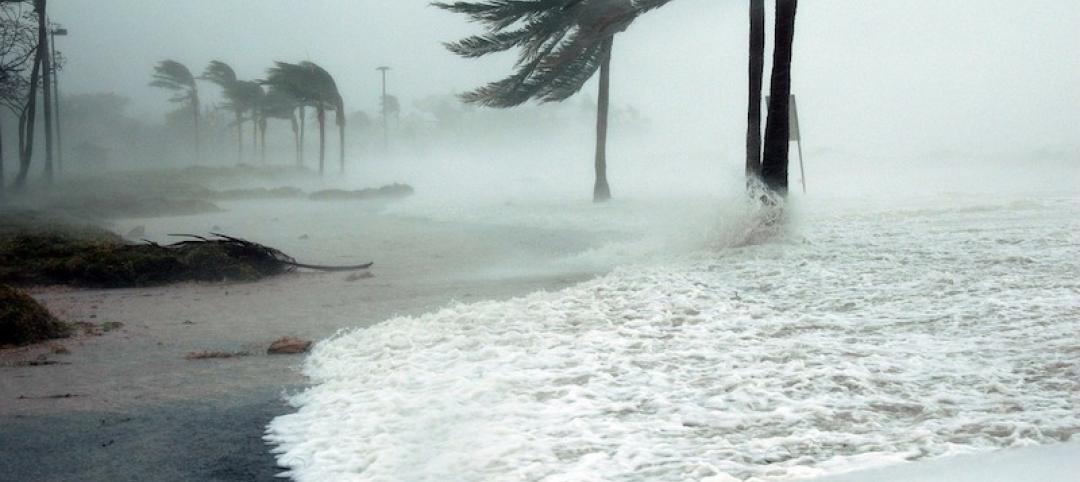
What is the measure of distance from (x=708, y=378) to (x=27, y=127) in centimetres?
1883

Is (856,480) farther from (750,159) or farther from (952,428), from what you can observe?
(750,159)

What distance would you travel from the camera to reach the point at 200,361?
13.7 feet

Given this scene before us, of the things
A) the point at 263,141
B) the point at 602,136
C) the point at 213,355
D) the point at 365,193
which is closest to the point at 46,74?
the point at 365,193

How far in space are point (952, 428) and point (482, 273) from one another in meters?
5.30

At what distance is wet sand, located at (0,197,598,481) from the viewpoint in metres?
2.68

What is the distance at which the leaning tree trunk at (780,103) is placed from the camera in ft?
27.5

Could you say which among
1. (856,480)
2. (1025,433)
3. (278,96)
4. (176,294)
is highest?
(278,96)

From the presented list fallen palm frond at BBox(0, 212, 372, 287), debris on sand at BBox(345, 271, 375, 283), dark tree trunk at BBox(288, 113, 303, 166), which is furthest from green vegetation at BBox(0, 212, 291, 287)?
dark tree trunk at BBox(288, 113, 303, 166)

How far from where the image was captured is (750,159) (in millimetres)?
9734

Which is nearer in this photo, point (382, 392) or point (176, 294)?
point (382, 392)

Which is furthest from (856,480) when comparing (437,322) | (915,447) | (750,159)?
(750,159)

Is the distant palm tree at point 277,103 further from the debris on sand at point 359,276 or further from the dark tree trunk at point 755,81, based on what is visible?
the debris on sand at point 359,276

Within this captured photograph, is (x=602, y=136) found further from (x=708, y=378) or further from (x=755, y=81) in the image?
(x=708, y=378)

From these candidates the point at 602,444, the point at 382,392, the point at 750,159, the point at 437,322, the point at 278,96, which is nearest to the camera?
the point at 602,444
